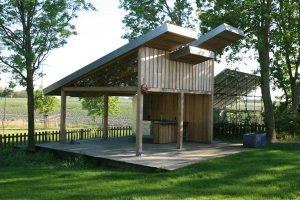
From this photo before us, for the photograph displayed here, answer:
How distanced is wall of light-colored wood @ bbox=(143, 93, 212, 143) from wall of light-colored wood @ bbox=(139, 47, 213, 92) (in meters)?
1.18

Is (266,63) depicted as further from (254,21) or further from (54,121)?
(54,121)

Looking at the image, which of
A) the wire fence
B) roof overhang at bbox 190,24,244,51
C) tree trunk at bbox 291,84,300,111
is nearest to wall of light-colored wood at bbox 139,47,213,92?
roof overhang at bbox 190,24,244,51

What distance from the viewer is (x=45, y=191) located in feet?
27.4

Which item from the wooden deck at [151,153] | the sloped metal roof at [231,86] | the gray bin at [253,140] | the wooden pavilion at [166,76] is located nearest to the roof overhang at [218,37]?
the wooden pavilion at [166,76]

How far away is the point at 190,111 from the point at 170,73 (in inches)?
177

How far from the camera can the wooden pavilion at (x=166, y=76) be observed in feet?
43.0

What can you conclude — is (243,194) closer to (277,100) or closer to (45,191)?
(45,191)

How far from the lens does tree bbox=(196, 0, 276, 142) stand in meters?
17.5

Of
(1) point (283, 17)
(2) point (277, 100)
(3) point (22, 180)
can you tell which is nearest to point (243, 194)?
(3) point (22, 180)

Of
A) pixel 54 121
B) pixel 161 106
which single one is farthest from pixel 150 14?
pixel 54 121

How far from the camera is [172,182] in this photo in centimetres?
930

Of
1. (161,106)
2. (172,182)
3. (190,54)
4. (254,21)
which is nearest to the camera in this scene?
(172,182)

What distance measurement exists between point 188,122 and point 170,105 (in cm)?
150

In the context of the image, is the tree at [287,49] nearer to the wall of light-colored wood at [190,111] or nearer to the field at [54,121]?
the wall of light-colored wood at [190,111]
